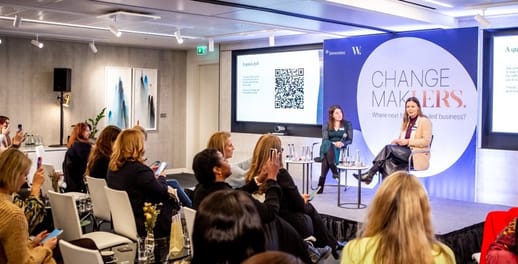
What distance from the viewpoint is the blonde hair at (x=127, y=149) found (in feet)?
14.0

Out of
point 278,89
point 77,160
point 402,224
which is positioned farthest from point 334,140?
point 402,224

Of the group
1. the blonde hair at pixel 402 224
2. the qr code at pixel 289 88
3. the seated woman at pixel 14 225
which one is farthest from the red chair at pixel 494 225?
the qr code at pixel 289 88

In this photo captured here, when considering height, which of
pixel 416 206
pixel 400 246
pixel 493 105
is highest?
pixel 493 105

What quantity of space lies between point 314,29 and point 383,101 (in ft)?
5.09

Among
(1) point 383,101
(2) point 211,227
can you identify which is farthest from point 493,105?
(2) point 211,227

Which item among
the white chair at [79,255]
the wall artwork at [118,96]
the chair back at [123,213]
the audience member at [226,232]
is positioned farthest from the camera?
the wall artwork at [118,96]

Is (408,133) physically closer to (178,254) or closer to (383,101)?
(383,101)

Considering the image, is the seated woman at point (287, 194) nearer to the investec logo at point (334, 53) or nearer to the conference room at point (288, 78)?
the conference room at point (288, 78)

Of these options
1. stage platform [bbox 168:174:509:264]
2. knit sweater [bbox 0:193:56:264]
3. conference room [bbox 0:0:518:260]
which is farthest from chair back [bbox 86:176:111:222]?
conference room [bbox 0:0:518:260]

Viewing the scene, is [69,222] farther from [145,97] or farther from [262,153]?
[145,97]

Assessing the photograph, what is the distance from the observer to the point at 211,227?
1.59 m

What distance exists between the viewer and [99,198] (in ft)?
16.1

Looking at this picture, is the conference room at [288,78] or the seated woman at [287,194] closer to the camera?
the seated woman at [287,194]

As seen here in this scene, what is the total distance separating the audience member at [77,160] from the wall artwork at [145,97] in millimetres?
5150
